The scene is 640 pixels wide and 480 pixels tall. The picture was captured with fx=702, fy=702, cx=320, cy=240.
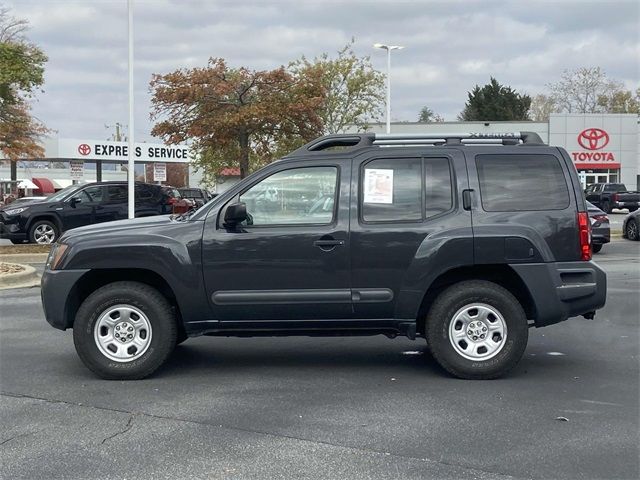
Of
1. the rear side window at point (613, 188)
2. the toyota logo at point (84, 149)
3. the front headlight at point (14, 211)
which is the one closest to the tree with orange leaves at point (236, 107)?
the front headlight at point (14, 211)

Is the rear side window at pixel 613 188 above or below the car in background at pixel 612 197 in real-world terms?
above

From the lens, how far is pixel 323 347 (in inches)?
288

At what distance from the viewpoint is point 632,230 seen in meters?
20.6

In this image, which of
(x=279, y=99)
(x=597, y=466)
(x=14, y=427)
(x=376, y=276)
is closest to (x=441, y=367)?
(x=376, y=276)

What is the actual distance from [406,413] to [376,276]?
1254mm

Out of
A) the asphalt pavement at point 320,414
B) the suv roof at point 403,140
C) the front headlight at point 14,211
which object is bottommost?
the asphalt pavement at point 320,414

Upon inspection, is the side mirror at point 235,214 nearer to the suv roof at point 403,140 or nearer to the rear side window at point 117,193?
the suv roof at point 403,140

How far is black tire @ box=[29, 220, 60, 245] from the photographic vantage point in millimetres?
17703

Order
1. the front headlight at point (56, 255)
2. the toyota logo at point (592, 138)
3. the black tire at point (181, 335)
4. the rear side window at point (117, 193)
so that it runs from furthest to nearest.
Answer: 1. the toyota logo at point (592, 138)
2. the rear side window at point (117, 193)
3. the black tire at point (181, 335)
4. the front headlight at point (56, 255)

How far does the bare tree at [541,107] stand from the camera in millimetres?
76406

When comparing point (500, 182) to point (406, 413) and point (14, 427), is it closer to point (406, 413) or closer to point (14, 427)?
point (406, 413)

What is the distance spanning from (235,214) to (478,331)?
7.43 ft

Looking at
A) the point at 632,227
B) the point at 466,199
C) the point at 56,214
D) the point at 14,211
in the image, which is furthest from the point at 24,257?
the point at 632,227

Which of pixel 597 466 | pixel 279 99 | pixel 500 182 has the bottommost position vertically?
pixel 597 466
